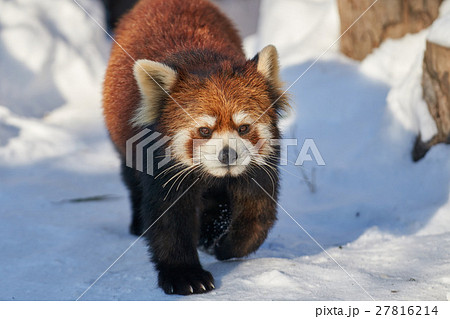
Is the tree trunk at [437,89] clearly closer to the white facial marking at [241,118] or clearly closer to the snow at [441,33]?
the snow at [441,33]

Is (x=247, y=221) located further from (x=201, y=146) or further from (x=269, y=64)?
(x=269, y=64)

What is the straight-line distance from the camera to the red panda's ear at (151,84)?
3.30m

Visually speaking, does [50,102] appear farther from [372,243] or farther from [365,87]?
[372,243]

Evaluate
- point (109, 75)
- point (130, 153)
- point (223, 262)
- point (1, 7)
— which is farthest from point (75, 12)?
point (223, 262)

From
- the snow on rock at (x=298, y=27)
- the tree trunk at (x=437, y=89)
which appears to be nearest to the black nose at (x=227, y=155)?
the tree trunk at (x=437, y=89)

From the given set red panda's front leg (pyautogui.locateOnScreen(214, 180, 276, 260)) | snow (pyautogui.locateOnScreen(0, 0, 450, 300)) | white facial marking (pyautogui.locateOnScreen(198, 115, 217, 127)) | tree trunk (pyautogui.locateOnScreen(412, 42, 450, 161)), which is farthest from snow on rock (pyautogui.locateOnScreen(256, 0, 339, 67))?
white facial marking (pyautogui.locateOnScreen(198, 115, 217, 127))

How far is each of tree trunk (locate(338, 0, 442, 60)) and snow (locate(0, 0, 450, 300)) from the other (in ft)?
0.45

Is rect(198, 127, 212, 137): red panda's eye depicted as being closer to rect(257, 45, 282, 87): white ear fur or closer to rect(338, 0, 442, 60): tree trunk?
rect(257, 45, 282, 87): white ear fur

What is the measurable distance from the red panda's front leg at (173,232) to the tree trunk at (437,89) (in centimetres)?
221

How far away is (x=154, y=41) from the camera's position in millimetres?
4027

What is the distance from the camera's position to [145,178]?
11.5 feet

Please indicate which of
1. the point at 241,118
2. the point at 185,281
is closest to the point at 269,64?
the point at 241,118

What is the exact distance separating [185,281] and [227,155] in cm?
74

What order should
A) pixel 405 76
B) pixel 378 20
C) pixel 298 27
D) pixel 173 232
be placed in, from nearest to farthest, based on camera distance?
pixel 173 232, pixel 405 76, pixel 378 20, pixel 298 27
